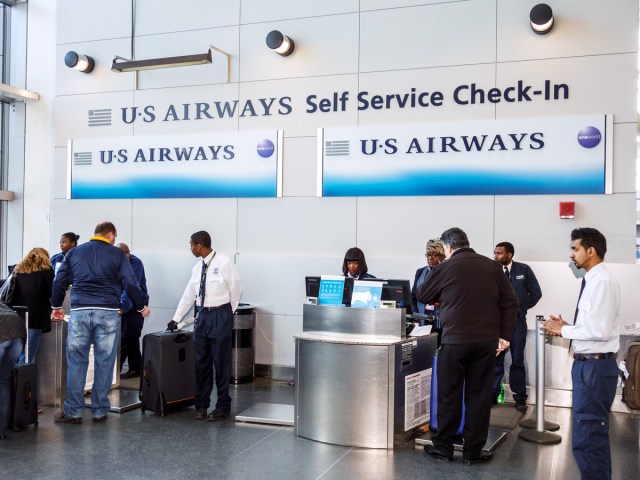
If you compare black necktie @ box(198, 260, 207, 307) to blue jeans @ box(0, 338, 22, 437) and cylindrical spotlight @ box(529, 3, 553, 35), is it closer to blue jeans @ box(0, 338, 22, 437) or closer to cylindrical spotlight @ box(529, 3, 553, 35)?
blue jeans @ box(0, 338, 22, 437)

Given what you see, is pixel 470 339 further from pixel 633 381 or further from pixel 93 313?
pixel 93 313

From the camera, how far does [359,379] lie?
4621 mm

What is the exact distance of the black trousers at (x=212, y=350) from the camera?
525 centimetres

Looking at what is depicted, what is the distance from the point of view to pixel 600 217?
19.7ft

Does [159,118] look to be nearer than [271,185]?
No

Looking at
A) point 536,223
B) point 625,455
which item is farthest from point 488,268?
point 536,223

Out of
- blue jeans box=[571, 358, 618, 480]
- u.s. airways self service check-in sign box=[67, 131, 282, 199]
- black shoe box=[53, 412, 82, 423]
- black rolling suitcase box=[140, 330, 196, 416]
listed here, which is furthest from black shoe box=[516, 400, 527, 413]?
black shoe box=[53, 412, 82, 423]

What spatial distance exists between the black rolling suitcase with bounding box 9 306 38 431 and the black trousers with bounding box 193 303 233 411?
1255 mm

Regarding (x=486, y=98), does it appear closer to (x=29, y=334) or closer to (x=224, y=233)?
(x=224, y=233)

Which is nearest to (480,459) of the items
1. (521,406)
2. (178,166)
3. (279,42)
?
(521,406)

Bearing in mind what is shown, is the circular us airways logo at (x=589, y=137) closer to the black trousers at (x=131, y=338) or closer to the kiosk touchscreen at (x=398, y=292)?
the kiosk touchscreen at (x=398, y=292)

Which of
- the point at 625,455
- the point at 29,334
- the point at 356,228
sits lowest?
the point at 625,455

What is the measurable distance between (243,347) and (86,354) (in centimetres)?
205

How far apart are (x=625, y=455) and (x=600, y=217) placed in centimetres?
232
